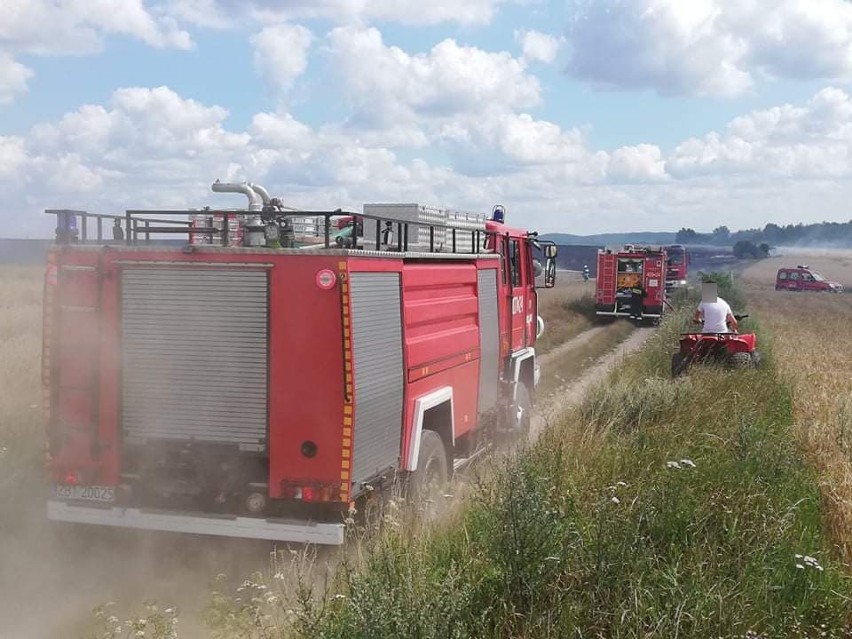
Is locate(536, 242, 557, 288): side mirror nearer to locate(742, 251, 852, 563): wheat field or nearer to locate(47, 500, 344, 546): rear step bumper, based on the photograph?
locate(742, 251, 852, 563): wheat field

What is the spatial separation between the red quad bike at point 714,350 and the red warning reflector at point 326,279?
7.70 m

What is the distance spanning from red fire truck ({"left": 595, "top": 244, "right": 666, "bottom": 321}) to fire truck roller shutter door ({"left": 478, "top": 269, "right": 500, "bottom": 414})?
79.2ft

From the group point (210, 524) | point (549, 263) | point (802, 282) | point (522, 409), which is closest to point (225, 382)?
point (210, 524)

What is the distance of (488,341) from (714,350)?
482cm

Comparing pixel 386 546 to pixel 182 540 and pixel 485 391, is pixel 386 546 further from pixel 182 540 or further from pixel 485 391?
pixel 485 391

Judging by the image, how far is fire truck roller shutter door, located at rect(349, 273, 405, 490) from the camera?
237 inches

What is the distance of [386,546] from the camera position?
188 inches

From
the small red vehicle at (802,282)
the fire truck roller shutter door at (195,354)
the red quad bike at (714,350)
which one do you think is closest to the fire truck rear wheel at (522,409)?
the red quad bike at (714,350)

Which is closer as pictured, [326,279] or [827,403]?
[326,279]

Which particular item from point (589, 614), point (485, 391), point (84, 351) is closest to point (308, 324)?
point (84, 351)

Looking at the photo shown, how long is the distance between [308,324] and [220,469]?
1256 mm

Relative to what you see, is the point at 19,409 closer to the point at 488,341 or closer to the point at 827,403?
the point at 488,341

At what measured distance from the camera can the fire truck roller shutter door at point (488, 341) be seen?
9.20 metres

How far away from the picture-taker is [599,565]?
4582 mm
